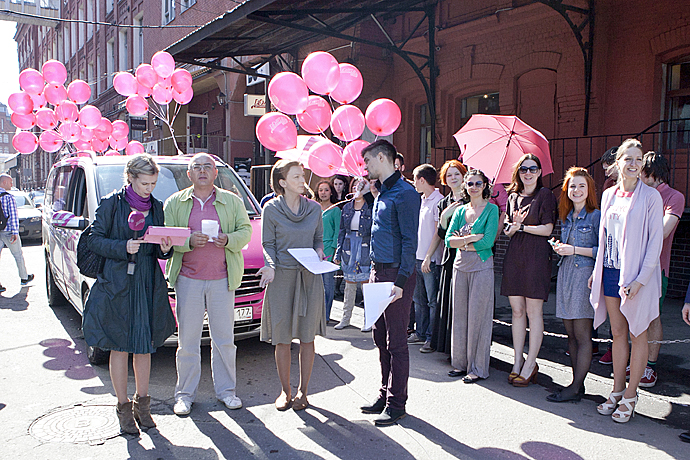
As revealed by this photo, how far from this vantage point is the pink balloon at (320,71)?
23.5 ft

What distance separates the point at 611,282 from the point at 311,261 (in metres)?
2.26

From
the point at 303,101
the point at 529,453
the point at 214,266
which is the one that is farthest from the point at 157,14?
the point at 529,453

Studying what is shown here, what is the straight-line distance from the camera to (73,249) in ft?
18.6

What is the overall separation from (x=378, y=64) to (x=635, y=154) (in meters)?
9.89

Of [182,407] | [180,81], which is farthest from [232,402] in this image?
[180,81]

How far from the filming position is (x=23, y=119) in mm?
Answer: 11273

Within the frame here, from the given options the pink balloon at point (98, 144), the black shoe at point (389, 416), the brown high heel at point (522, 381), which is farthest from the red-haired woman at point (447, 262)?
the pink balloon at point (98, 144)

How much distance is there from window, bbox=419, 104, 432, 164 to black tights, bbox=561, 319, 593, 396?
8806mm

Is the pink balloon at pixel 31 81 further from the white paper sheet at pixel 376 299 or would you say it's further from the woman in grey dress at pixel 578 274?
the woman in grey dress at pixel 578 274

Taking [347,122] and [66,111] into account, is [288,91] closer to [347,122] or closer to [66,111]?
[347,122]

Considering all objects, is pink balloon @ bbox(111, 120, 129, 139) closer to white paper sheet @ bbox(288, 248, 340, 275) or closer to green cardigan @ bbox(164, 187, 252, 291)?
green cardigan @ bbox(164, 187, 252, 291)

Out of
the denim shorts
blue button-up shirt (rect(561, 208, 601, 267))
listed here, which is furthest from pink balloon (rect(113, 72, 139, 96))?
the denim shorts

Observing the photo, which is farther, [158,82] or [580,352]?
[158,82]

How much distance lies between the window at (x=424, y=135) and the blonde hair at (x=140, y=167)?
9.79m
